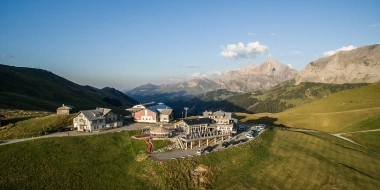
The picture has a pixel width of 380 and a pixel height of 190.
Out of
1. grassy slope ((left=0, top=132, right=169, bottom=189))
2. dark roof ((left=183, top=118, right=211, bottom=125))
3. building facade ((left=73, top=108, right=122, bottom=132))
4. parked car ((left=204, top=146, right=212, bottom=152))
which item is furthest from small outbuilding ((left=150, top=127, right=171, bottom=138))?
building facade ((left=73, top=108, right=122, bottom=132))

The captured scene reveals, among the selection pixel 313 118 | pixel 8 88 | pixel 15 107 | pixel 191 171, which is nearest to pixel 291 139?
pixel 191 171

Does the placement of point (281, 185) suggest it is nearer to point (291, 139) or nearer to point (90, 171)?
point (291, 139)

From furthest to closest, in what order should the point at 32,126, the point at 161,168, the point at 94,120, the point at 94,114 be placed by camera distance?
the point at 94,114, the point at 94,120, the point at 32,126, the point at 161,168

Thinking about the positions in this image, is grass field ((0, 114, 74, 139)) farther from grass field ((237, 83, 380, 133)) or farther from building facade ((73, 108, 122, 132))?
grass field ((237, 83, 380, 133))

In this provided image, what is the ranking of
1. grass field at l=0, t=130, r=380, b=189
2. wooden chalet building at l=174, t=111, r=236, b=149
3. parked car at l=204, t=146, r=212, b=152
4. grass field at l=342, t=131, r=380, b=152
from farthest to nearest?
grass field at l=342, t=131, r=380, b=152, wooden chalet building at l=174, t=111, r=236, b=149, parked car at l=204, t=146, r=212, b=152, grass field at l=0, t=130, r=380, b=189

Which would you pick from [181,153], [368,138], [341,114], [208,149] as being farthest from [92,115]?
[341,114]

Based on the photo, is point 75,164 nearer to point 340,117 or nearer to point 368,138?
point 368,138
